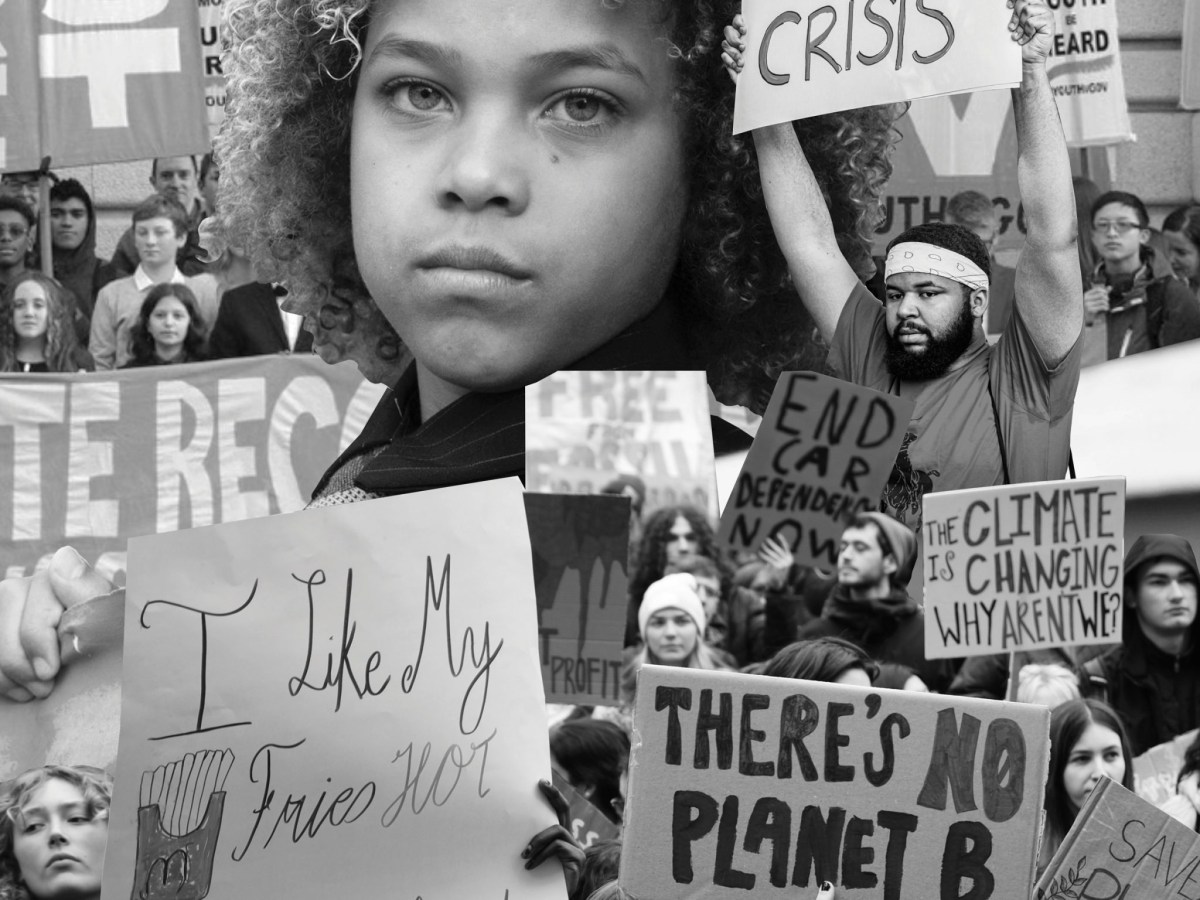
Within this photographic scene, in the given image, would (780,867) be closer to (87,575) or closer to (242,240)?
(87,575)

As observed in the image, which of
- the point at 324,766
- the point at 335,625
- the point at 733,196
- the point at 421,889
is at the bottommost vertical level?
the point at 421,889

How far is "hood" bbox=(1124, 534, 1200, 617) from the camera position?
369 centimetres

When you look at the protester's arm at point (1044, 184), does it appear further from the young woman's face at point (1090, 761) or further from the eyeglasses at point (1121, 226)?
the eyeglasses at point (1121, 226)

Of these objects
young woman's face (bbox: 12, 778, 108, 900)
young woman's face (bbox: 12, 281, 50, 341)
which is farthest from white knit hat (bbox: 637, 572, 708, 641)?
young woman's face (bbox: 12, 281, 50, 341)

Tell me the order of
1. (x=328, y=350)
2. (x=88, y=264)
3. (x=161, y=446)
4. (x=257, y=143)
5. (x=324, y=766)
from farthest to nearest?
(x=88, y=264)
(x=161, y=446)
(x=328, y=350)
(x=257, y=143)
(x=324, y=766)

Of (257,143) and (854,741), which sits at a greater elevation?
(257,143)

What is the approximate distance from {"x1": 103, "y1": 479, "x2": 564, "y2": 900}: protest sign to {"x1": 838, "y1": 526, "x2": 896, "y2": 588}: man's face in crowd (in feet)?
1.35

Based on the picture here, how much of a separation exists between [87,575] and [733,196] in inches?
35.4

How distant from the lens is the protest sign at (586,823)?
1967 millimetres

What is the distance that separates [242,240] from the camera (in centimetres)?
247

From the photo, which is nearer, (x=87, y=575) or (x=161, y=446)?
(x=87, y=575)

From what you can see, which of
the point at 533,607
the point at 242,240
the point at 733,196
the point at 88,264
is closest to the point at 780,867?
the point at 533,607

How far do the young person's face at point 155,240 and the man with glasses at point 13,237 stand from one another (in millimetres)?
433

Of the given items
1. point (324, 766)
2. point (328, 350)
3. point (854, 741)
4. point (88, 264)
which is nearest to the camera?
point (854, 741)
